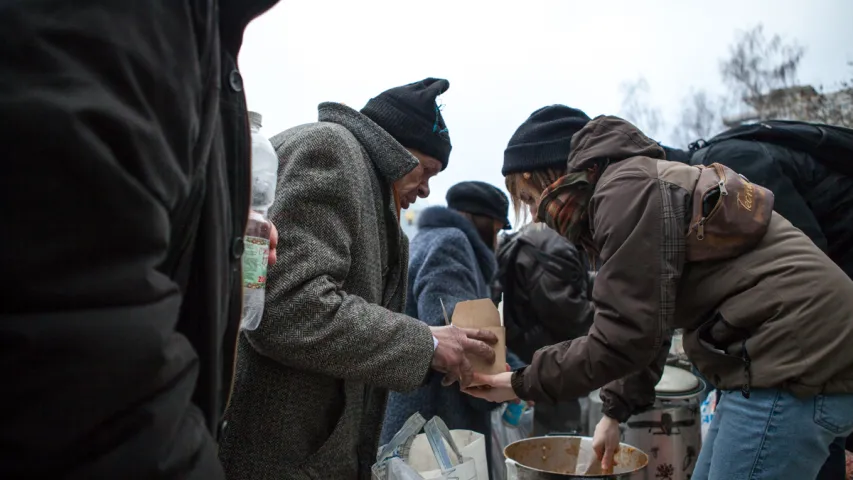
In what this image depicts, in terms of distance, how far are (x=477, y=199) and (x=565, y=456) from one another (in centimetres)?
217

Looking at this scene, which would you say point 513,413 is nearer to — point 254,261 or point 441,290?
point 441,290

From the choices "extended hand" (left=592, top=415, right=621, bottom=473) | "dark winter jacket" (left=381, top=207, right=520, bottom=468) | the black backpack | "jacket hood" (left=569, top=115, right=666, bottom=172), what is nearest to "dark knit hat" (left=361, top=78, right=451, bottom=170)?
"jacket hood" (left=569, top=115, right=666, bottom=172)

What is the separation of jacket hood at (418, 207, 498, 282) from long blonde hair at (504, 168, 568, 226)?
3.41 feet

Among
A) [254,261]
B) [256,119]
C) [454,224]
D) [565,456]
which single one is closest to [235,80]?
[254,261]

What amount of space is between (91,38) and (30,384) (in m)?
0.35

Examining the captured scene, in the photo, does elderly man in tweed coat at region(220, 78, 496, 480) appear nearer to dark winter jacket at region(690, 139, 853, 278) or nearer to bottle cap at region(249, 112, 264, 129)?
bottle cap at region(249, 112, 264, 129)

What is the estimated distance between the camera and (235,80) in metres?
0.95

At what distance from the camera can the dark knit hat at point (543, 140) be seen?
103 inches

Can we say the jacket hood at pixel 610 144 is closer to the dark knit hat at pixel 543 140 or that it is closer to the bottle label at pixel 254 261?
the dark knit hat at pixel 543 140

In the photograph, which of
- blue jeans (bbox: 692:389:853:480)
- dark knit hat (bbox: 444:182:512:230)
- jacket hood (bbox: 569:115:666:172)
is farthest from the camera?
dark knit hat (bbox: 444:182:512:230)

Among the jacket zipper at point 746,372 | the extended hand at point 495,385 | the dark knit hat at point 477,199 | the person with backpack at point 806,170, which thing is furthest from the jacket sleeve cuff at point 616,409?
the dark knit hat at point 477,199

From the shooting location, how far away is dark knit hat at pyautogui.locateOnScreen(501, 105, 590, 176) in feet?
8.61

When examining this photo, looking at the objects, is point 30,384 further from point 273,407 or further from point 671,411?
point 671,411

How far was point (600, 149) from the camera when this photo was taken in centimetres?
207
